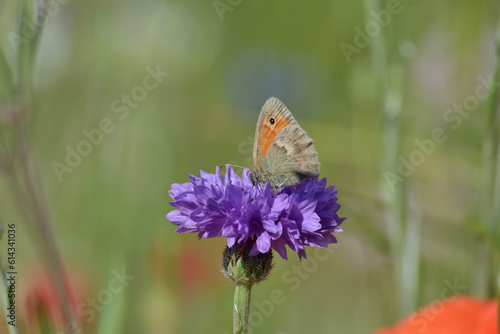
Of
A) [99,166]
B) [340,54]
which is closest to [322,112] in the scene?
[340,54]

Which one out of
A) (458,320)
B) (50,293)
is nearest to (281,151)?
(458,320)

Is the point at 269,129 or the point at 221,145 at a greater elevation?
the point at 221,145

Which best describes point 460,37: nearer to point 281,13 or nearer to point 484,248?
point 484,248

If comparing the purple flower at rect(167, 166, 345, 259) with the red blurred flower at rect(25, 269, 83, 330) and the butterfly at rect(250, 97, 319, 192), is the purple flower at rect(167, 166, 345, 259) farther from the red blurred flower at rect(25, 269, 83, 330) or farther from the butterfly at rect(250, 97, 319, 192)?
the red blurred flower at rect(25, 269, 83, 330)

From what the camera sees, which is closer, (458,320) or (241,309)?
(241,309)

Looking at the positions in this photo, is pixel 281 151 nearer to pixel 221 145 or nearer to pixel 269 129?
pixel 269 129

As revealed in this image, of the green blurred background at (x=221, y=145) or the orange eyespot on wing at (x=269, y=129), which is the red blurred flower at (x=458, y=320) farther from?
the orange eyespot on wing at (x=269, y=129)
